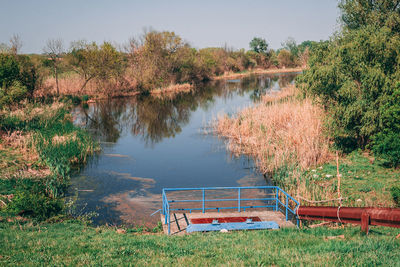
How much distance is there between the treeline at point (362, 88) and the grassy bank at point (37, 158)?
13.5 metres

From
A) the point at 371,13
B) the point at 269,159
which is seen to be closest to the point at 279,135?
the point at 269,159

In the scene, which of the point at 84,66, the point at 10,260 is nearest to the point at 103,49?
the point at 84,66

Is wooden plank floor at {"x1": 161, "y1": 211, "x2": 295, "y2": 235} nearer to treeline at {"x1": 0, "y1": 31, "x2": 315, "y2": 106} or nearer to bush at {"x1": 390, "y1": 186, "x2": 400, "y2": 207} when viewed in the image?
bush at {"x1": 390, "y1": 186, "x2": 400, "y2": 207}

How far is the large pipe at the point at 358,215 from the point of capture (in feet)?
22.2

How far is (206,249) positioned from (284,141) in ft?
44.7

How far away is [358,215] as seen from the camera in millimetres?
7871

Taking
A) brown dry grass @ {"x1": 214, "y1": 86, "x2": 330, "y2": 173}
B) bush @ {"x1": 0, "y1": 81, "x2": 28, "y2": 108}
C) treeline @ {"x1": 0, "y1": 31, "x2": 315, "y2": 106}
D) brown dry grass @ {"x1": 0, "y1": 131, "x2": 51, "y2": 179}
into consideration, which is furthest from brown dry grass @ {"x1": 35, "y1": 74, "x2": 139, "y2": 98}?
brown dry grass @ {"x1": 214, "y1": 86, "x2": 330, "y2": 173}

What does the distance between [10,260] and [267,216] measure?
788 cm

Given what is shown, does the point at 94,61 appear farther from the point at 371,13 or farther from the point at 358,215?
the point at 358,215

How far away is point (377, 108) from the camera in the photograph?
17672 mm

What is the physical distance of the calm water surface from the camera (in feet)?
48.6

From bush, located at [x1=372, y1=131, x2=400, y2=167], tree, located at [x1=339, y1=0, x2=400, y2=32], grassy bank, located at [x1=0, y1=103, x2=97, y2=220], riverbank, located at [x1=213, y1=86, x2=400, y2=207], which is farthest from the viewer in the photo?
tree, located at [x1=339, y1=0, x2=400, y2=32]

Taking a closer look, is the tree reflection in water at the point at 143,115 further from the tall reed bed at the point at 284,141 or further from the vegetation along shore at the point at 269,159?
the tall reed bed at the point at 284,141

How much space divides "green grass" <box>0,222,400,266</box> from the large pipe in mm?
338
